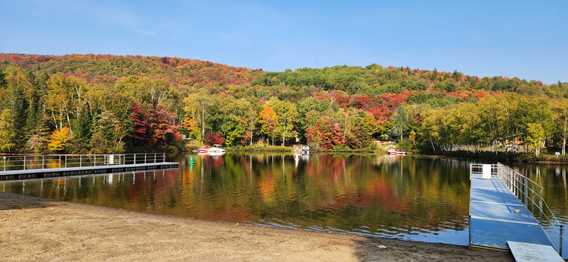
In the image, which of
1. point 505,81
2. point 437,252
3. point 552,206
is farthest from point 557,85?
point 437,252

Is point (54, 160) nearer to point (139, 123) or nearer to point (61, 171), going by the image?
point (61, 171)

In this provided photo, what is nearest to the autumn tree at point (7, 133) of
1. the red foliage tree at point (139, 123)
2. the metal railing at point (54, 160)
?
the metal railing at point (54, 160)

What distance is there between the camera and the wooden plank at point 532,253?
8.71 m

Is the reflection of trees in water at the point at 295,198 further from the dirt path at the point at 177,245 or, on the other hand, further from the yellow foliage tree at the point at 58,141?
the yellow foliage tree at the point at 58,141

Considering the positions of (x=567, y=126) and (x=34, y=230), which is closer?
(x=34, y=230)

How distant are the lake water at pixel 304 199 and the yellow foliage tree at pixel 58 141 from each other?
21.3m

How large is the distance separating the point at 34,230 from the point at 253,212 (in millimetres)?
8107

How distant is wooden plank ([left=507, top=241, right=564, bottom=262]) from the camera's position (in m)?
8.71

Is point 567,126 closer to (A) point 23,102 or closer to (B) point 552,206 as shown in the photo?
(B) point 552,206

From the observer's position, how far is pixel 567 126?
61.2 meters

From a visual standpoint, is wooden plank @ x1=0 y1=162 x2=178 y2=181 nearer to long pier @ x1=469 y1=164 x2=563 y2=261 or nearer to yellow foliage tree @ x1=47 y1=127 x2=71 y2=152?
yellow foliage tree @ x1=47 y1=127 x2=71 y2=152

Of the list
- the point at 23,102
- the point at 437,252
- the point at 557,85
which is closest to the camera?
the point at 437,252

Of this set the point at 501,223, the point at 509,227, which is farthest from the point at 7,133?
the point at 509,227

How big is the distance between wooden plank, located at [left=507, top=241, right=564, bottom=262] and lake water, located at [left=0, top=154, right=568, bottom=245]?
10.8ft
